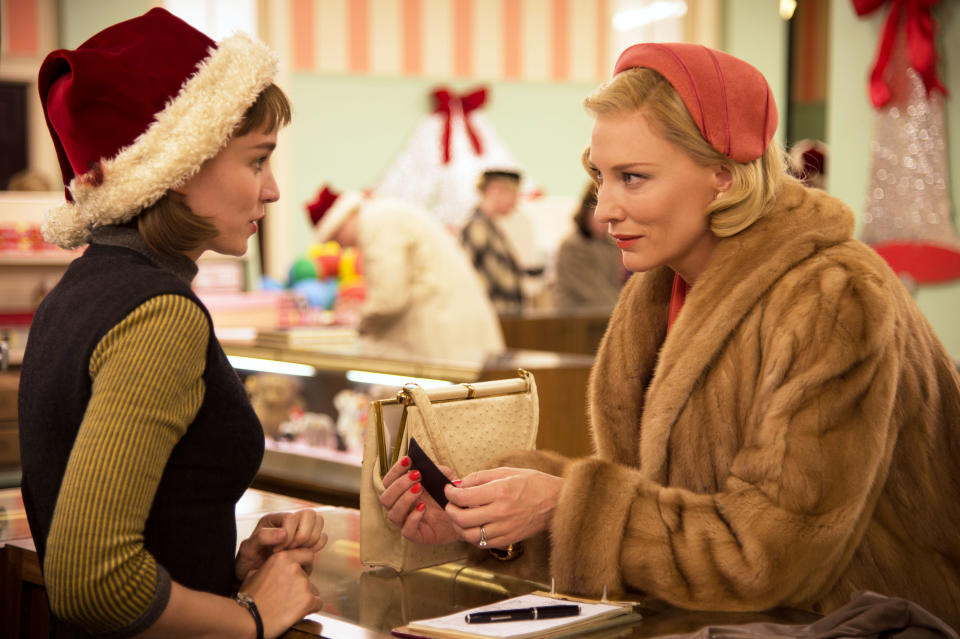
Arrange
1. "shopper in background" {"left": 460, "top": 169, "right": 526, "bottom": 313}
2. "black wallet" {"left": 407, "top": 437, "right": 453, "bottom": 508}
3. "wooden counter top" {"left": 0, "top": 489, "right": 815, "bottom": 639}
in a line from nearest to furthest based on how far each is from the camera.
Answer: "wooden counter top" {"left": 0, "top": 489, "right": 815, "bottom": 639} < "black wallet" {"left": 407, "top": 437, "right": 453, "bottom": 508} < "shopper in background" {"left": 460, "top": 169, "right": 526, "bottom": 313}

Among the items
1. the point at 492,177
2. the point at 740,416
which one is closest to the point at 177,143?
the point at 740,416

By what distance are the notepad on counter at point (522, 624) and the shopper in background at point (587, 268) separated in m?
6.03

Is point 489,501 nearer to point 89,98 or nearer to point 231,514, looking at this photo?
point 231,514

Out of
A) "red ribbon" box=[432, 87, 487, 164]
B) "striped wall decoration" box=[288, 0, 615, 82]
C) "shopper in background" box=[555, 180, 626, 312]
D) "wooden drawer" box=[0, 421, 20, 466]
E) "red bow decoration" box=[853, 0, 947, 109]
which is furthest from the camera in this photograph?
"red ribbon" box=[432, 87, 487, 164]

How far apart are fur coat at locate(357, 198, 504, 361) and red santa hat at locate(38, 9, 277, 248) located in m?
4.06

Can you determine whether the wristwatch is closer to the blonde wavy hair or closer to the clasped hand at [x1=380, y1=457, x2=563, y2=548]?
the clasped hand at [x1=380, y1=457, x2=563, y2=548]

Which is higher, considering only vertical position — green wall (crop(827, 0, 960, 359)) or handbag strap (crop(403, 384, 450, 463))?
green wall (crop(827, 0, 960, 359))

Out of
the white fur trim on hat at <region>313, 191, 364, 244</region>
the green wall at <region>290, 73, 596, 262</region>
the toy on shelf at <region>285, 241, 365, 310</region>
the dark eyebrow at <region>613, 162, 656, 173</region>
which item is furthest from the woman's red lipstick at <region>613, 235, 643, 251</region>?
the green wall at <region>290, 73, 596, 262</region>

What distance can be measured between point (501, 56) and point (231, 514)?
36.7ft

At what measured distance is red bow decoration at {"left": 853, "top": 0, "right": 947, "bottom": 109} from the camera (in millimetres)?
4781

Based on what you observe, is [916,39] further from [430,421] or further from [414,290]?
[430,421]

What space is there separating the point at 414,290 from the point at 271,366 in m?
1.32

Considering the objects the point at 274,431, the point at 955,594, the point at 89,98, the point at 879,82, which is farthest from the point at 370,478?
the point at 879,82

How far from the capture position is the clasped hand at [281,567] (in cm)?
164
